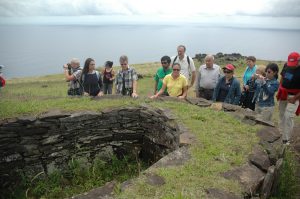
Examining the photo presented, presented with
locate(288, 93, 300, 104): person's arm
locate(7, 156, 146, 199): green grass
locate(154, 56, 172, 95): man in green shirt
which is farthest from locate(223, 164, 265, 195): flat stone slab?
locate(154, 56, 172, 95): man in green shirt

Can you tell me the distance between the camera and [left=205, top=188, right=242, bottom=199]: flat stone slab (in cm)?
507

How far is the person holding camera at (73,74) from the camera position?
1060 centimetres

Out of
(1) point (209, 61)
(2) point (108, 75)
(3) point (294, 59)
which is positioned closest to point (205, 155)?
(3) point (294, 59)

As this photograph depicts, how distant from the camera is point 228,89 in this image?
10.0 meters

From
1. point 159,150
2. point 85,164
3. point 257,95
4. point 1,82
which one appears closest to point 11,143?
point 85,164

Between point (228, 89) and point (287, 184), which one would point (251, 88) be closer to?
point (228, 89)

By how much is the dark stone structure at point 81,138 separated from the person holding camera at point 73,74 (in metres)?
2.49

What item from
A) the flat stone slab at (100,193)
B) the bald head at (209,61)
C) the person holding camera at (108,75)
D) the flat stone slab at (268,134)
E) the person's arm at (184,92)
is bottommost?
the flat stone slab at (100,193)

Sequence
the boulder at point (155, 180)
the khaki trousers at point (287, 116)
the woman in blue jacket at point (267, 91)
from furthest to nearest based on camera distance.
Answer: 1. the woman in blue jacket at point (267, 91)
2. the khaki trousers at point (287, 116)
3. the boulder at point (155, 180)

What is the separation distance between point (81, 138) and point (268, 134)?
5315 millimetres

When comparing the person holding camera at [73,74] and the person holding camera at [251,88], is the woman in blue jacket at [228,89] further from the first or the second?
the person holding camera at [73,74]

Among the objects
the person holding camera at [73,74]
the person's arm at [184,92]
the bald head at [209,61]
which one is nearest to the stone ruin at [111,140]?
the person's arm at [184,92]

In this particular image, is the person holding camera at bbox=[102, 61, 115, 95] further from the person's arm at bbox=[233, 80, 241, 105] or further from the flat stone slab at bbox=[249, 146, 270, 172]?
the flat stone slab at bbox=[249, 146, 270, 172]

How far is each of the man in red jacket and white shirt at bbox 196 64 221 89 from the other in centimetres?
237
